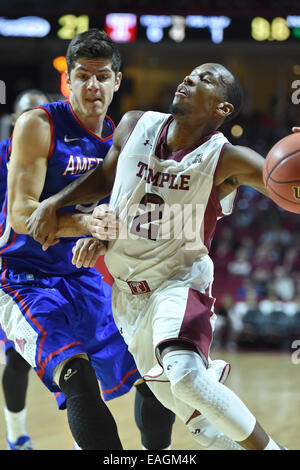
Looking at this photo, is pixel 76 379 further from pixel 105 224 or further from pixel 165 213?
pixel 165 213

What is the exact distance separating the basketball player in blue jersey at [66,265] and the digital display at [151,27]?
7648 mm

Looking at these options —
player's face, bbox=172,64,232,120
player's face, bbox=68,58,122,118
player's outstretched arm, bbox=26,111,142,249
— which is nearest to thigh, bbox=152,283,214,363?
player's outstretched arm, bbox=26,111,142,249

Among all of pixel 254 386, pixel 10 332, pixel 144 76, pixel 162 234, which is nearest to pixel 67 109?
pixel 162 234

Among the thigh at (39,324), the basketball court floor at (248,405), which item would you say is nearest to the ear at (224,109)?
the thigh at (39,324)

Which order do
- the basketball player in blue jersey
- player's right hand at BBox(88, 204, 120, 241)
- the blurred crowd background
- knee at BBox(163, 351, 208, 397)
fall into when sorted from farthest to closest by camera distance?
the blurred crowd background → the basketball player in blue jersey → player's right hand at BBox(88, 204, 120, 241) → knee at BBox(163, 351, 208, 397)

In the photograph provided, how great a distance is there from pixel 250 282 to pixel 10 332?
334 inches

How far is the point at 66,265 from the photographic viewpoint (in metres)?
3.38

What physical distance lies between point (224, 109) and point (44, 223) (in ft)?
3.15

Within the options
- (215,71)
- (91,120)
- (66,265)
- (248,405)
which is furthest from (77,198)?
(248,405)

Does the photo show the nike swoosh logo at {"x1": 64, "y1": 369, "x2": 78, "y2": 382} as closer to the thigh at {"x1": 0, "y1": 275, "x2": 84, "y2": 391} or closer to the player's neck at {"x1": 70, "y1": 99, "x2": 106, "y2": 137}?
the thigh at {"x1": 0, "y1": 275, "x2": 84, "y2": 391}

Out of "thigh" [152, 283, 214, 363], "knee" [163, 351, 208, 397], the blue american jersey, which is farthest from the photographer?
the blue american jersey

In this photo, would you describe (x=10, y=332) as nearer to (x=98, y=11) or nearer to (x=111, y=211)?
(x=111, y=211)

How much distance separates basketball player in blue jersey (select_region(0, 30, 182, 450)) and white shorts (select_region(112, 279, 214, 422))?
25 centimetres

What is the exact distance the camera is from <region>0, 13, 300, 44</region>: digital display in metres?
10.7
